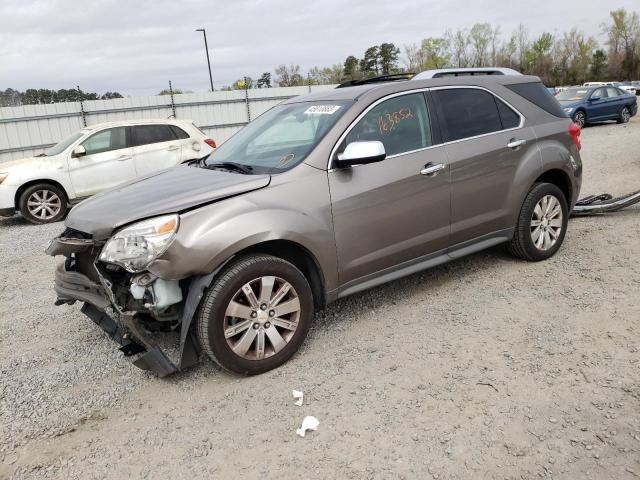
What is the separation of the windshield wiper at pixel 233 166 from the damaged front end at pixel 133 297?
92 cm

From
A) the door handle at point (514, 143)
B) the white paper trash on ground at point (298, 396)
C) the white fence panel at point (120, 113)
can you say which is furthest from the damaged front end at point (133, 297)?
the white fence panel at point (120, 113)

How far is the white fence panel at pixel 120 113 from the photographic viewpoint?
16.1m

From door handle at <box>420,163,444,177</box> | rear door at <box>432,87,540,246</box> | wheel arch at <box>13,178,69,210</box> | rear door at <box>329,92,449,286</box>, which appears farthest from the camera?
wheel arch at <box>13,178,69,210</box>

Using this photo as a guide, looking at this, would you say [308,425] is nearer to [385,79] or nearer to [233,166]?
[233,166]

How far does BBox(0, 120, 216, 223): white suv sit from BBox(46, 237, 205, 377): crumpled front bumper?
18.1 ft

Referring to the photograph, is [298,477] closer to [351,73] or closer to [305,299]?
[305,299]

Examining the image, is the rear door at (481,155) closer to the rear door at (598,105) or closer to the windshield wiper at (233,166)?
the windshield wiper at (233,166)

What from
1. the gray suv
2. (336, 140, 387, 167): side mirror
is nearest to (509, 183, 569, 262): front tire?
the gray suv

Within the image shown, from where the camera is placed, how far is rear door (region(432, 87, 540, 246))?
4.09 meters

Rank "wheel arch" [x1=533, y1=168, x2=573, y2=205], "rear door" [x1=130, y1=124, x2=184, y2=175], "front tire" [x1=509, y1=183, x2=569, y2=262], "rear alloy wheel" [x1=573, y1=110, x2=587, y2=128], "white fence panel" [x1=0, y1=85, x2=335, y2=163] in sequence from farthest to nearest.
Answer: "rear alloy wheel" [x1=573, y1=110, x2=587, y2=128] → "white fence panel" [x1=0, y1=85, x2=335, y2=163] → "rear door" [x1=130, y1=124, x2=184, y2=175] → "wheel arch" [x1=533, y1=168, x2=573, y2=205] → "front tire" [x1=509, y1=183, x2=569, y2=262]

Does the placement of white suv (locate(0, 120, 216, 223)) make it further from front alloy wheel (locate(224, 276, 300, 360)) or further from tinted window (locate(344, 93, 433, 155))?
front alloy wheel (locate(224, 276, 300, 360))

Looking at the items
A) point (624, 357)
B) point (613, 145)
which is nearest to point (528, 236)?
point (624, 357)

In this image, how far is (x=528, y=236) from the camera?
466 centimetres

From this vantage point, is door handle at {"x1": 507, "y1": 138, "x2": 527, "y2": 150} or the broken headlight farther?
door handle at {"x1": 507, "y1": 138, "x2": 527, "y2": 150}
